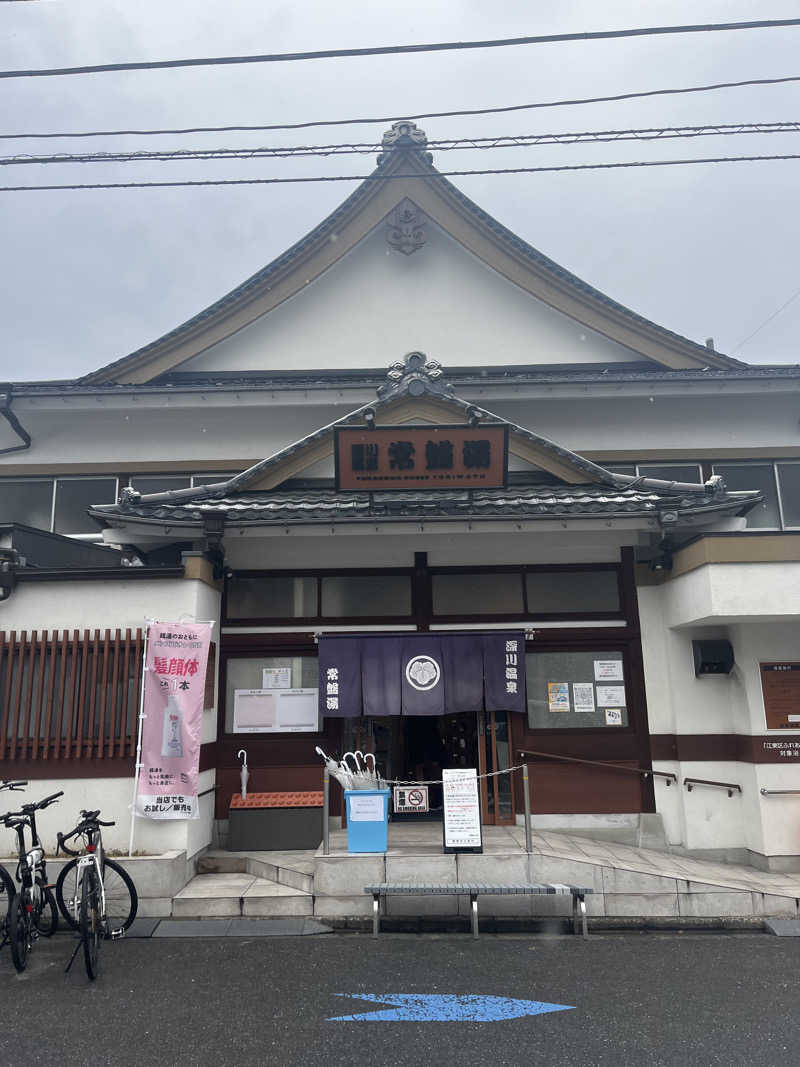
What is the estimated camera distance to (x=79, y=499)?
11914 mm

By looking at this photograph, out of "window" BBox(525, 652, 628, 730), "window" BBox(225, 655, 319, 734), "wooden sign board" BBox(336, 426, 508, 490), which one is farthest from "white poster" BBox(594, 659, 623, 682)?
"window" BBox(225, 655, 319, 734)

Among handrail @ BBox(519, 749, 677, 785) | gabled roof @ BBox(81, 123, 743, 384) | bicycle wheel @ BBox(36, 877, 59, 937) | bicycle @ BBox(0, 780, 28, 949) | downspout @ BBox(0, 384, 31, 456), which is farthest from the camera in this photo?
gabled roof @ BBox(81, 123, 743, 384)

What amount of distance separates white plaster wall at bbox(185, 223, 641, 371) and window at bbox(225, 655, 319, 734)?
533 cm

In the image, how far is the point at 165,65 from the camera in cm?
651

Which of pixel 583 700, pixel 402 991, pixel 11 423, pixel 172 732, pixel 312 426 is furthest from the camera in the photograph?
pixel 312 426

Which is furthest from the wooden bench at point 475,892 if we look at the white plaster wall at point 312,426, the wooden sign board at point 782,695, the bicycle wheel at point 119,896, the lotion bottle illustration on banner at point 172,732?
the white plaster wall at point 312,426

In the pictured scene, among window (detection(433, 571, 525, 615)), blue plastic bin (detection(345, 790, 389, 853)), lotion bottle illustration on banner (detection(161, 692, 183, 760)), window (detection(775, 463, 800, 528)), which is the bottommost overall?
blue plastic bin (detection(345, 790, 389, 853))

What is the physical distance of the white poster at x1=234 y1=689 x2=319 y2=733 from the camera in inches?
386

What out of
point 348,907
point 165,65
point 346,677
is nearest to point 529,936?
point 348,907

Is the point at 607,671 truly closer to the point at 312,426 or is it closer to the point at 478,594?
the point at 478,594

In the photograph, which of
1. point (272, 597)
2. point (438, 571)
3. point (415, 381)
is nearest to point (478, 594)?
point (438, 571)

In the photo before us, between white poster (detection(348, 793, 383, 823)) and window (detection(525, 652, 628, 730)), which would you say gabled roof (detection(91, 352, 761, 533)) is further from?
white poster (detection(348, 793, 383, 823))

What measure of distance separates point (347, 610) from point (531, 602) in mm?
2461

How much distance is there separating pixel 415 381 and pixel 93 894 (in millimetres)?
6955
